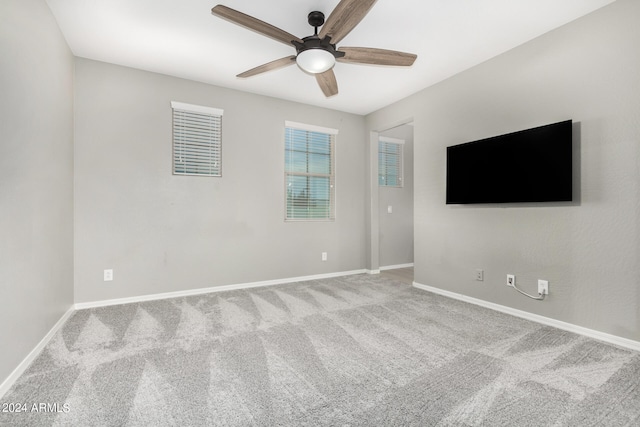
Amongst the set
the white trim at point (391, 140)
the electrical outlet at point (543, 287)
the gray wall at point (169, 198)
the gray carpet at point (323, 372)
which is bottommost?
the gray carpet at point (323, 372)

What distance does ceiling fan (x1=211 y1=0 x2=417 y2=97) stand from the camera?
6.03 feet

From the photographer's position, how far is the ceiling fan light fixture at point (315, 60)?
2.23 meters

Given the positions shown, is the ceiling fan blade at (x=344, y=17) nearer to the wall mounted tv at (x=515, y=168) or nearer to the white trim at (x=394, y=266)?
the wall mounted tv at (x=515, y=168)

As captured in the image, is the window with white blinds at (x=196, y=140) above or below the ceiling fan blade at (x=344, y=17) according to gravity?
below

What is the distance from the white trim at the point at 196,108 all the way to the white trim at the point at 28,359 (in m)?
2.46

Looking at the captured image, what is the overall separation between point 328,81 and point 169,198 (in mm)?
2270

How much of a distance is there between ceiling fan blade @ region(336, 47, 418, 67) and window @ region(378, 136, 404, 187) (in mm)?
2927

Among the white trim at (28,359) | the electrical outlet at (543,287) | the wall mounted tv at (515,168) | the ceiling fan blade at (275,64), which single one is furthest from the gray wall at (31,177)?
the electrical outlet at (543,287)

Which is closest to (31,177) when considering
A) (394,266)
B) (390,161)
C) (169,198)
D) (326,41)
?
(169,198)

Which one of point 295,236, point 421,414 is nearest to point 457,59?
point 295,236

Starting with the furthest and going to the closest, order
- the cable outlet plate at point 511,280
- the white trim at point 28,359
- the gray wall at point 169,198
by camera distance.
A: the gray wall at point 169,198, the cable outlet plate at point 511,280, the white trim at point 28,359

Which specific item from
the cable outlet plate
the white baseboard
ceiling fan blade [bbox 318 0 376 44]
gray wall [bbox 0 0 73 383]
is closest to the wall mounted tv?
the cable outlet plate

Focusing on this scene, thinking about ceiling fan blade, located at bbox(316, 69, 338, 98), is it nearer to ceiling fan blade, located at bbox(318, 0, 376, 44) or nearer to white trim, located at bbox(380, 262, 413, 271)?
ceiling fan blade, located at bbox(318, 0, 376, 44)

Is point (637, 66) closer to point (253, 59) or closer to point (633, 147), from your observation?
point (633, 147)
